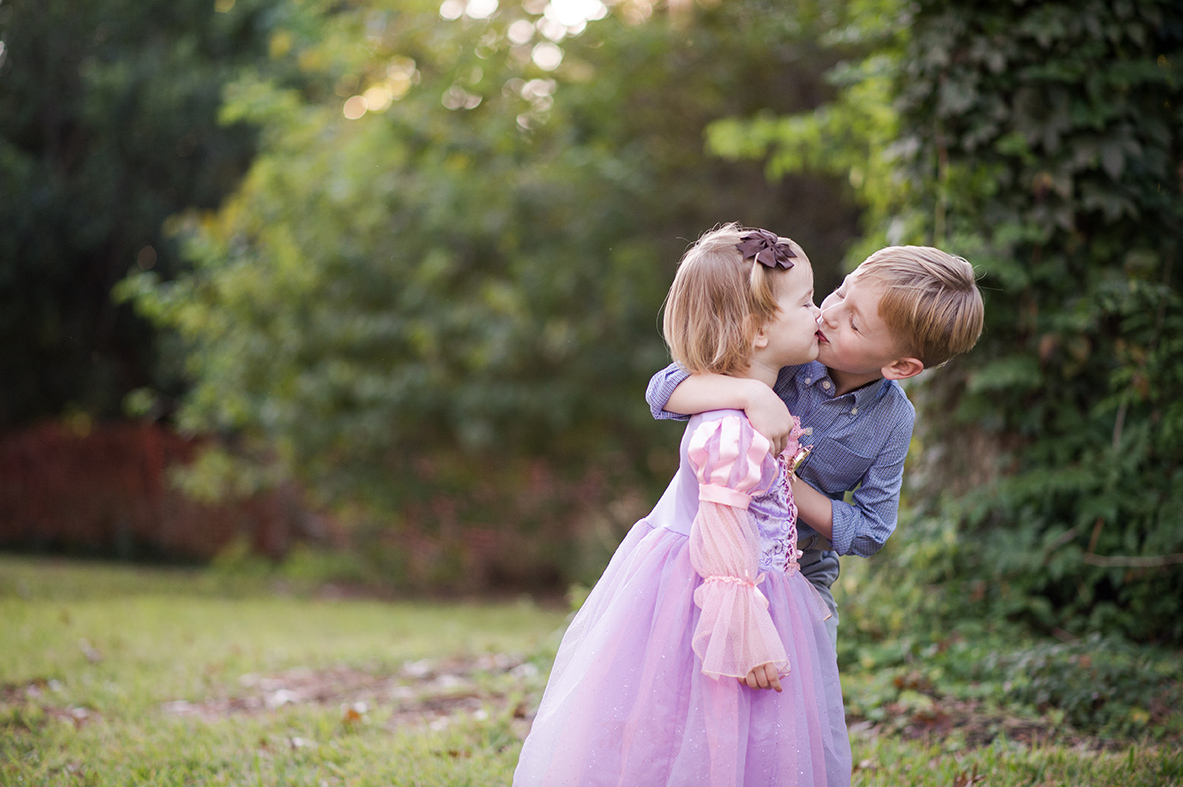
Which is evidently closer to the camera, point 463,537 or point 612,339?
point 612,339

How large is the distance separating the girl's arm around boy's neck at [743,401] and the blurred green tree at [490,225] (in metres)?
6.82

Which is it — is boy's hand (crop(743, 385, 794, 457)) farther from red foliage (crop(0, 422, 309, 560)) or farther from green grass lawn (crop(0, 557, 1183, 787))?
red foliage (crop(0, 422, 309, 560))

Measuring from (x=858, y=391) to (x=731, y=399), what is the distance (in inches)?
17.1

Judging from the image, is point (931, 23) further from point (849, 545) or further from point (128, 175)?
point (128, 175)

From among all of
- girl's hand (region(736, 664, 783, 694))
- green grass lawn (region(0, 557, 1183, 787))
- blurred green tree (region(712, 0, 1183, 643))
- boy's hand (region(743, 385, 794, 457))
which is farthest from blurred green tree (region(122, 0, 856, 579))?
girl's hand (region(736, 664, 783, 694))

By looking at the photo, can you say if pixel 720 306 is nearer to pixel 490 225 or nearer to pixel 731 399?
pixel 731 399

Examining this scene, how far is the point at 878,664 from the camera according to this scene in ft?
13.2

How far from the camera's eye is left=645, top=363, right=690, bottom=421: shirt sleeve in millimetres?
2158

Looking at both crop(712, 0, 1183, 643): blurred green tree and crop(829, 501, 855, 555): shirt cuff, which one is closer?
crop(829, 501, 855, 555): shirt cuff

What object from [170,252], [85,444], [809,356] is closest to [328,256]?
[170,252]

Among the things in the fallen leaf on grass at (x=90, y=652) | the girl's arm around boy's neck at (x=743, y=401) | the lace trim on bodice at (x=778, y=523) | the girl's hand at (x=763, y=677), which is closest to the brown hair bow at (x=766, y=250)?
the girl's arm around boy's neck at (x=743, y=401)

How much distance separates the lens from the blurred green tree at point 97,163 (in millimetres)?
12992

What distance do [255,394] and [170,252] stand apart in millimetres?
4698

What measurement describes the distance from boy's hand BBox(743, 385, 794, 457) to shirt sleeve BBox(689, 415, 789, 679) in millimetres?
31
